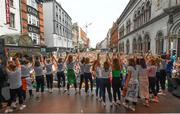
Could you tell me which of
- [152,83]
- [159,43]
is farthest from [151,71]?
[159,43]

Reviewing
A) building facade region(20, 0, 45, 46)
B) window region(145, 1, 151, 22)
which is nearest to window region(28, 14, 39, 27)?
building facade region(20, 0, 45, 46)

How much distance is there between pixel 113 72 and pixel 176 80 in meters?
3.65

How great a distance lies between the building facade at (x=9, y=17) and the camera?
18.3 metres

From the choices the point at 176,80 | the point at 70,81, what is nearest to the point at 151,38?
the point at 176,80

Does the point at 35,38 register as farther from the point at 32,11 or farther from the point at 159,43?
the point at 159,43

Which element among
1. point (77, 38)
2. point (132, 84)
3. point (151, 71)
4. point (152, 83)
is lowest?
point (152, 83)

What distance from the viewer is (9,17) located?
62.5ft

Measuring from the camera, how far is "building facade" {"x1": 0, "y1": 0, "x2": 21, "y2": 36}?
18.3m

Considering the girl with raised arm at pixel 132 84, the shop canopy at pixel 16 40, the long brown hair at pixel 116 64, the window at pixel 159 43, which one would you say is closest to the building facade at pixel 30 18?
the shop canopy at pixel 16 40

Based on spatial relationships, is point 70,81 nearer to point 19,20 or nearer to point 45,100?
point 45,100

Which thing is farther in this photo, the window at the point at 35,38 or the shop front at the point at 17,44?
the window at the point at 35,38

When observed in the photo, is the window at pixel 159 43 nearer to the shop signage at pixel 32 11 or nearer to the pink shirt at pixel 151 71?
the pink shirt at pixel 151 71

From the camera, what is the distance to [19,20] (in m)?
22.4

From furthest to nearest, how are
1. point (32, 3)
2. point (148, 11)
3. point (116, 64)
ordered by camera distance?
1. point (32, 3)
2. point (148, 11)
3. point (116, 64)
